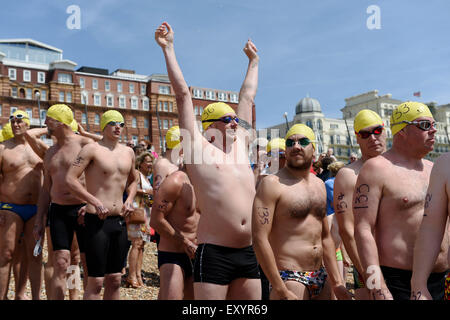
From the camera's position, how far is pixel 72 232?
19.0 feet

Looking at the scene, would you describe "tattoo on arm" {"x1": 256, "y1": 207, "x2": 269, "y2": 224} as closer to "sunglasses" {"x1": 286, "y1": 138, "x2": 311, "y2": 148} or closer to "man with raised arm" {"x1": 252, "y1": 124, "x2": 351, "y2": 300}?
"man with raised arm" {"x1": 252, "y1": 124, "x2": 351, "y2": 300}

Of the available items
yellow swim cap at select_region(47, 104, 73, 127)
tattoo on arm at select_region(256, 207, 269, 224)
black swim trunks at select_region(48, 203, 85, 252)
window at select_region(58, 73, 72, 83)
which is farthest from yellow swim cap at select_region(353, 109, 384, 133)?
window at select_region(58, 73, 72, 83)

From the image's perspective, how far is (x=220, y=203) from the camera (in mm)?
3727

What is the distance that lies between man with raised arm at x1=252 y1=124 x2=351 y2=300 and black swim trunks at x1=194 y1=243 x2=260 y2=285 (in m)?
0.22

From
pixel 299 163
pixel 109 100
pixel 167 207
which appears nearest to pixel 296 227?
pixel 299 163

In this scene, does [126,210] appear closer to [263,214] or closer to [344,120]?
[263,214]

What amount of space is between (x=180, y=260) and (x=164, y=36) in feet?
7.55

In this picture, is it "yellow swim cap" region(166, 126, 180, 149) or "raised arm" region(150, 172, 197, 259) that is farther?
"yellow swim cap" region(166, 126, 180, 149)

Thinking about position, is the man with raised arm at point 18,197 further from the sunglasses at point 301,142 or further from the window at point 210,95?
the window at point 210,95

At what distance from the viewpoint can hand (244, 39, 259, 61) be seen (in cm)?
505
